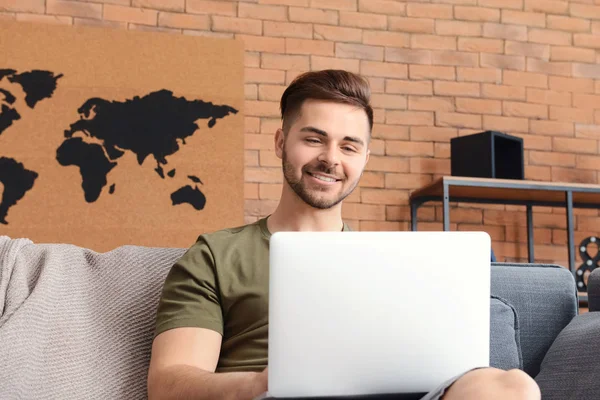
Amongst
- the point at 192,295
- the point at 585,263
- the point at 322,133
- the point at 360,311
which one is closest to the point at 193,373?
the point at 192,295

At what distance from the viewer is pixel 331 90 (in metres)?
1.93

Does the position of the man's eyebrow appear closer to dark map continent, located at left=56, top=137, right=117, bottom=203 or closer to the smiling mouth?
the smiling mouth

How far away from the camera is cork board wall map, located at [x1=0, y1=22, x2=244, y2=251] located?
3594 mm

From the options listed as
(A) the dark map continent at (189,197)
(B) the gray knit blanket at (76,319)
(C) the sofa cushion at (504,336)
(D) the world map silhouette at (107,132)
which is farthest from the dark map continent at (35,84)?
(C) the sofa cushion at (504,336)

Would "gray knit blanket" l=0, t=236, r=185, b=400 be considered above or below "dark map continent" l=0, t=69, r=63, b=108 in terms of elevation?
below

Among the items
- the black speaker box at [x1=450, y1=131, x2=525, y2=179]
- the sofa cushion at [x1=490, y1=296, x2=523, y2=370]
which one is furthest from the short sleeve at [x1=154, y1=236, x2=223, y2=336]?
the black speaker box at [x1=450, y1=131, x2=525, y2=179]

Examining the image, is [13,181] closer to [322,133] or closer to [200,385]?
[322,133]

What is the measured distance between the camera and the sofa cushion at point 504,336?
5.89 ft

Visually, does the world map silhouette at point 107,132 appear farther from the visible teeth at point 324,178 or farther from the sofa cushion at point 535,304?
the sofa cushion at point 535,304

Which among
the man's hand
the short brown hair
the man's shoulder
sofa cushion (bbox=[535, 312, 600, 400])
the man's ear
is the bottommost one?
sofa cushion (bbox=[535, 312, 600, 400])

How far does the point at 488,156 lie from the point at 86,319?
2.29 metres

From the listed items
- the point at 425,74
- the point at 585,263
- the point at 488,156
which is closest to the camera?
the point at 488,156

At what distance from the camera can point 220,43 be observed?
3.84 metres

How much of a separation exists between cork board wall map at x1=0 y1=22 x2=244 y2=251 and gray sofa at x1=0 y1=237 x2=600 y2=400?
5.99 ft
